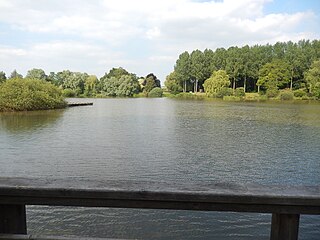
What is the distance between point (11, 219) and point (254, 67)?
3058 inches

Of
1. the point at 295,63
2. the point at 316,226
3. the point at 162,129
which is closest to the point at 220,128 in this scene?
the point at 162,129

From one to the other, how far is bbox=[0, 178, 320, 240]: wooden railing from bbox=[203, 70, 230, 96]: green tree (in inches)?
2814

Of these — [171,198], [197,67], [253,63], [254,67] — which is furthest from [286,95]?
[171,198]

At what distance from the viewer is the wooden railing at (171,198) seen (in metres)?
1.38

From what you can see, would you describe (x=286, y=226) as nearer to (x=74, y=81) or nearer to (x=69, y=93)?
(x=69, y=93)

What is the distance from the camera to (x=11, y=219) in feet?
4.93

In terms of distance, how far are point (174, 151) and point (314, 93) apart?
57738 mm

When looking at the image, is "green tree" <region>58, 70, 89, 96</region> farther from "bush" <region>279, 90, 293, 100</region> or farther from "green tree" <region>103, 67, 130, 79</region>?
"bush" <region>279, 90, 293, 100</region>

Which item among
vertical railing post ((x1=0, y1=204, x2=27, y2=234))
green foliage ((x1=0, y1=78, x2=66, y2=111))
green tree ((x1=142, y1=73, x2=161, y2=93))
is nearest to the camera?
vertical railing post ((x1=0, y1=204, x2=27, y2=234))

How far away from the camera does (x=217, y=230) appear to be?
602 centimetres

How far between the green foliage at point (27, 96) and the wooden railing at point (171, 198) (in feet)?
118

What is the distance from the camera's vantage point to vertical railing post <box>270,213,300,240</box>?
1.41m

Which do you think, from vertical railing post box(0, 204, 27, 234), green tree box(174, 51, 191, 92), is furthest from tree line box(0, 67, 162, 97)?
vertical railing post box(0, 204, 27, 234)

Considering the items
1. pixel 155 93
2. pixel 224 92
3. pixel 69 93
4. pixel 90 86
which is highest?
pixel 90 86
